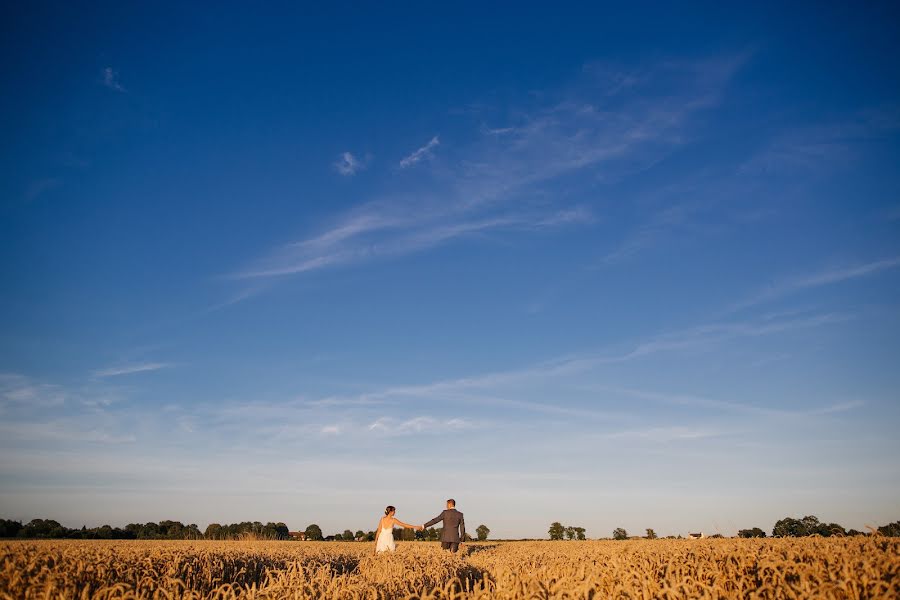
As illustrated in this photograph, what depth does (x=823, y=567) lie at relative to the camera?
216 inches

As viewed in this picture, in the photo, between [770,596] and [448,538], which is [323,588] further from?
[448,538]

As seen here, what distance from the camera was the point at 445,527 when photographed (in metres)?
19.0

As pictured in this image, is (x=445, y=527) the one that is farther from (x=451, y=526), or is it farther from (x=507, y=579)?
(x=507, y=579)

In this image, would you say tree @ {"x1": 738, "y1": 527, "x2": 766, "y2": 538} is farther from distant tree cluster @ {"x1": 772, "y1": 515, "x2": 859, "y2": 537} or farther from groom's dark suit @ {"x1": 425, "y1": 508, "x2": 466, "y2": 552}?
groom's dark suit @ {"x1": 425, "y1": 508, "x2": 466, "y2": 552}

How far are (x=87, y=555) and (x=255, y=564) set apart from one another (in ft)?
8.66

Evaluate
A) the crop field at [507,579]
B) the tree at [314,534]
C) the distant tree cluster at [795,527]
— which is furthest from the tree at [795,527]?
the tree at [314,534]

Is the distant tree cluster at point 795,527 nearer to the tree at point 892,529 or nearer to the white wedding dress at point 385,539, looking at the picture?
the tree at point 892,529

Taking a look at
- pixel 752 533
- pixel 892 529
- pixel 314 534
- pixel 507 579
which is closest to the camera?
pixel 507 579

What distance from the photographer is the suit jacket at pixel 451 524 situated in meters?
18.9

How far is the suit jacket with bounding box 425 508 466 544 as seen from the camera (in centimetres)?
1891

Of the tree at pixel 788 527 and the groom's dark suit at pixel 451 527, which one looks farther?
the groom's dark suit at pixel 451 527

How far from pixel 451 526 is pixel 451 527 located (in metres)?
0.03

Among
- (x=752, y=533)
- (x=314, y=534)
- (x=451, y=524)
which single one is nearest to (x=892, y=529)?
(x=752, y=533)

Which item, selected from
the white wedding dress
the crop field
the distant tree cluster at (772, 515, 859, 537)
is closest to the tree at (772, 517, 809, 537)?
the distant tree cluster at (772, 515, 859, 537)
